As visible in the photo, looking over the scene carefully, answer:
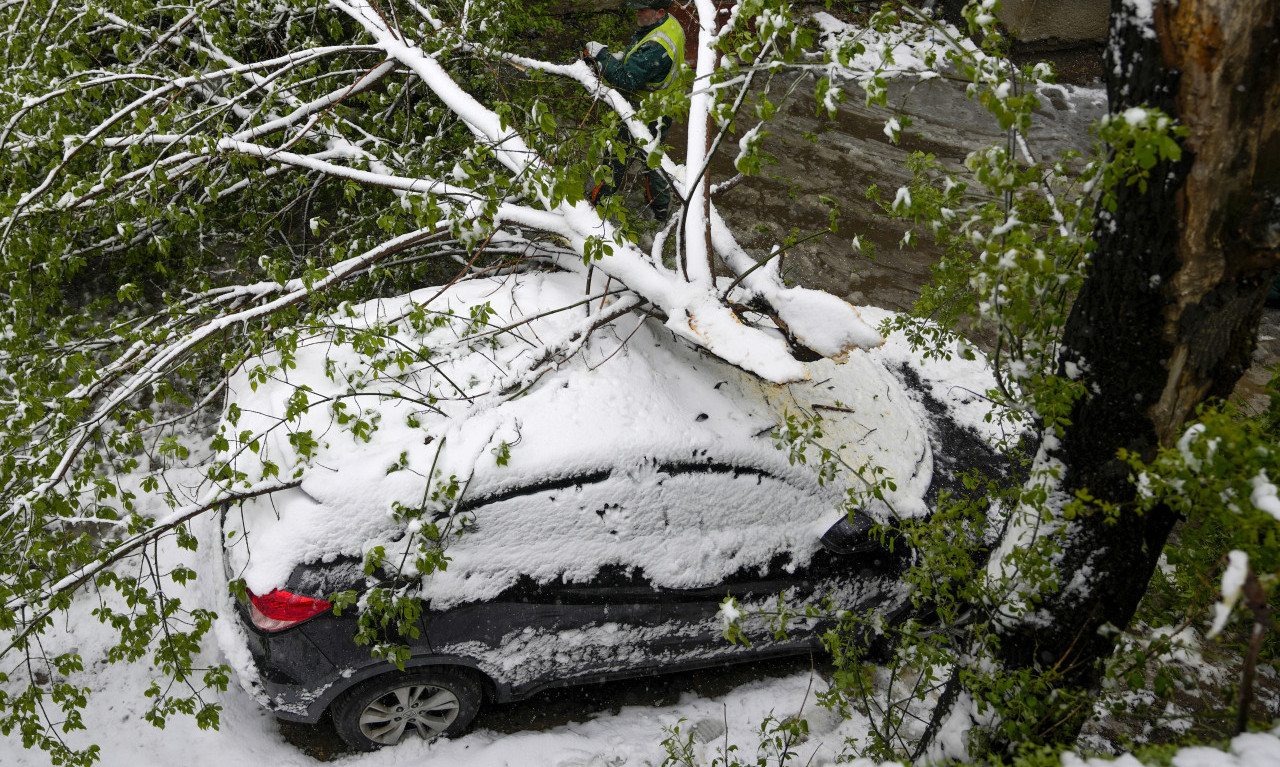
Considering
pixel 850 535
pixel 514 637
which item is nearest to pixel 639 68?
pixel 850 535

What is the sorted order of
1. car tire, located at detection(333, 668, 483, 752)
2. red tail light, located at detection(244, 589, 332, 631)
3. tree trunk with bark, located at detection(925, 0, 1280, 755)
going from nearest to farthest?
1. tree trunk with bark, located at detection(925, 0, 1280, 755)
2. red tail light, located at detection(244, 589, 332, 631)
3. car tire, located at detection(333, 668, 483, 752)

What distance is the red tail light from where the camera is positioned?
8.76 ft

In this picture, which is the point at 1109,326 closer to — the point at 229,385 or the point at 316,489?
the point at 316,489

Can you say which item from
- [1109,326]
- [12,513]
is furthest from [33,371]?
[1109,326]

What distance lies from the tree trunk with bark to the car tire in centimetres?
222

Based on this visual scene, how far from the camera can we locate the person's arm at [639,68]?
4.99 meters

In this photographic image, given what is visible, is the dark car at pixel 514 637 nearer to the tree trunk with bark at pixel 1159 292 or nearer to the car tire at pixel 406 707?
the car tire at pixel 406 707

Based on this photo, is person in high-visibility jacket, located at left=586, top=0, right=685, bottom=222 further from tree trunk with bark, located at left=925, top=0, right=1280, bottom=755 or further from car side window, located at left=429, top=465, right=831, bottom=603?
tree trunk with bark, located at left=925, top=0, right=1280, bottom=755

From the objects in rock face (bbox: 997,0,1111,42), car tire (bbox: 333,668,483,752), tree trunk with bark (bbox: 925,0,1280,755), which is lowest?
car tire (bbox: 333,668,483,752)

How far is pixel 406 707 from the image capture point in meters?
3.11

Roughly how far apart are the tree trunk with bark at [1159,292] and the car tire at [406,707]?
2218 mm

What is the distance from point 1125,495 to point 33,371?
4.66 meters

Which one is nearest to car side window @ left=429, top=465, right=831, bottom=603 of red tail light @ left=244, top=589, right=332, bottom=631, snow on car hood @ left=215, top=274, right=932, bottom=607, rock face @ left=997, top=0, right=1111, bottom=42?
snow on car hood @ left=215, top=274, right=932, bottom=607

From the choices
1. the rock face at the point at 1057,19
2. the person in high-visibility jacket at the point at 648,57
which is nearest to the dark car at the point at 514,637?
the person in high-visibility jacket at the point at 648,57
